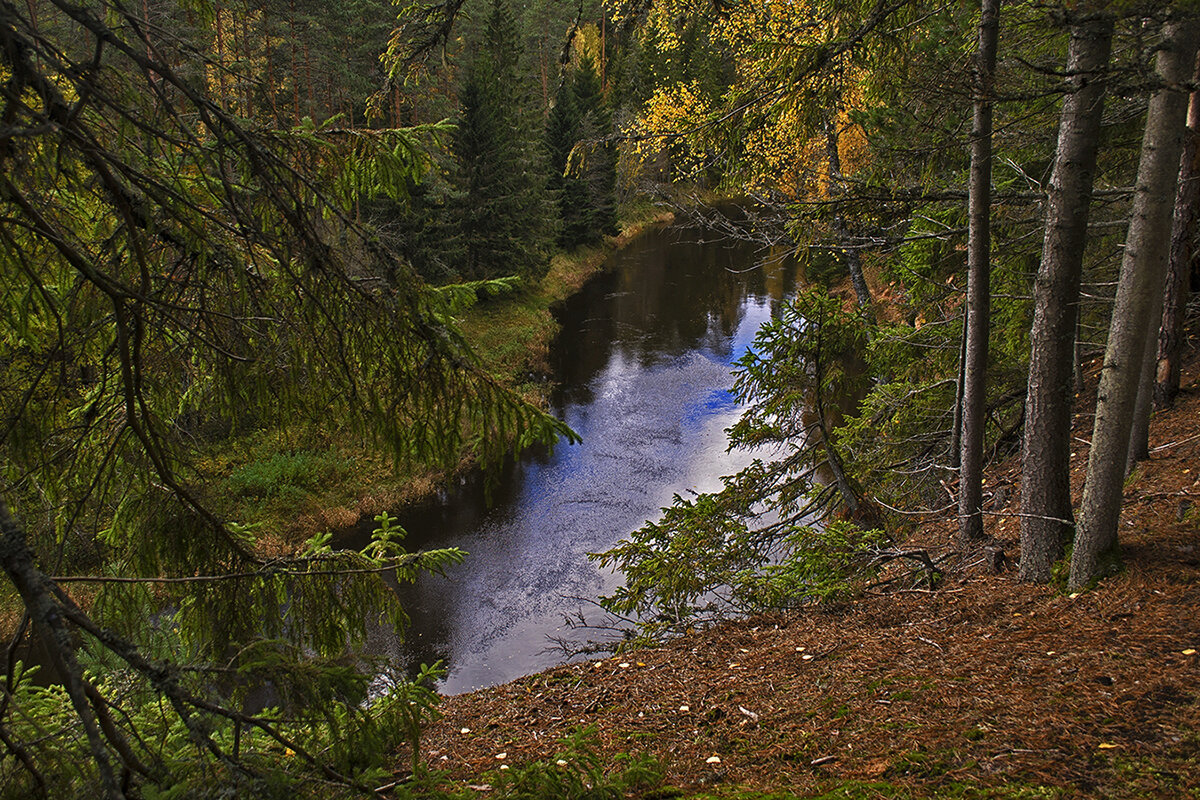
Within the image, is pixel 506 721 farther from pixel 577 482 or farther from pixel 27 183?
pixel 577 482

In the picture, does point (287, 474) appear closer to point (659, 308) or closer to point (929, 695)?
point (929, 695)

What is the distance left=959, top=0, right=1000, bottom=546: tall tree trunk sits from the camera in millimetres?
5328

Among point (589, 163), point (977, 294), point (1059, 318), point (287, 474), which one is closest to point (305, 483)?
point (287, 474)

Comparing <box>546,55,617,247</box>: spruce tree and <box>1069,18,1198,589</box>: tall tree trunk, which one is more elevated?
<box>546,55,617,247</box>: spruce tree

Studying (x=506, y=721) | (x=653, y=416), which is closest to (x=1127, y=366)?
(x=506, y=721)

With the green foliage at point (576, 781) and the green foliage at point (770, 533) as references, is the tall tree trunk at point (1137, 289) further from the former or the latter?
the green foliage at point (576, 781)

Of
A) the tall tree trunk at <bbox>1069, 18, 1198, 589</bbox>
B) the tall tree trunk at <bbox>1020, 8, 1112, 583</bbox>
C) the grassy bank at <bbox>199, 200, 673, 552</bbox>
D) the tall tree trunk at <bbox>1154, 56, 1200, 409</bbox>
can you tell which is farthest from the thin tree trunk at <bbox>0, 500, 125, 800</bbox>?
the grassy bank at <bbox>199, 200, 673, 552</bbox>

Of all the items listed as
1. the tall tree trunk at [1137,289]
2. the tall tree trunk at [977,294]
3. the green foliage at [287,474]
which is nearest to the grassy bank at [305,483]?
the green foliage at [287,474]

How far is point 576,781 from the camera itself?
3.03 metres

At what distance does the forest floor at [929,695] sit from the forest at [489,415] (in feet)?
0.12

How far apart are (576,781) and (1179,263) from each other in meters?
7.53

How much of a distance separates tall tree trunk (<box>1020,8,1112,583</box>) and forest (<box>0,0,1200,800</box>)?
0.08ft

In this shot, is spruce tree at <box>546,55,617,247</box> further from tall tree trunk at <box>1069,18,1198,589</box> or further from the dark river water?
tall tree trunk at <box>1069,18,1198,589</box>

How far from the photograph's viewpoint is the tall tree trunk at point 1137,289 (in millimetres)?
3963
